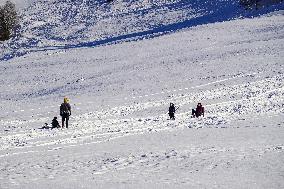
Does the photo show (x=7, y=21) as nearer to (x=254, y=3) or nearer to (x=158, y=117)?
(x=254, y=3)

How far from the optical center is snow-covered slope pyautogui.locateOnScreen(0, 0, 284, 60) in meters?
60.6

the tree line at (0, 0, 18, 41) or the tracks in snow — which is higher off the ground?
the tree line at (0, 0, 18, 41)

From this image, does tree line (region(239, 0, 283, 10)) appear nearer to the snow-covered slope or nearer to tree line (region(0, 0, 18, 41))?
the snow-covered slope

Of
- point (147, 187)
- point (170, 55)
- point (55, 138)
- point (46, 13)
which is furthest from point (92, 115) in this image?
point (46, 13)

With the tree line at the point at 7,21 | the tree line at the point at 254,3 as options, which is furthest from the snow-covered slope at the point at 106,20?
the tree line at the point at 7,21

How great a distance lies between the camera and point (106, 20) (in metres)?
70.6

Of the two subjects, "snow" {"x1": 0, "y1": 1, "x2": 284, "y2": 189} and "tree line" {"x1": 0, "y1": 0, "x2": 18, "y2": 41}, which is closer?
"snow" {"x1": 0, "y1": 1, "x2": 284, "y2": 189}

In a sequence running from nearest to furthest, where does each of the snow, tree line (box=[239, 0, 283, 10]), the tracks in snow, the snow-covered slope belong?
1. the snow
2. the tracks in snow
3. the snow-covered slope
4. tree line (box=[239, 0, 283, 10])

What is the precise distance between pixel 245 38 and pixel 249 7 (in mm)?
18855

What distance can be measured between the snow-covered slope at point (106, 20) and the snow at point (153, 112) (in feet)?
18.6

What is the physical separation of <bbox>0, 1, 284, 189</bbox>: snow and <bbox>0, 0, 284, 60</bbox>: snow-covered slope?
5684 mm

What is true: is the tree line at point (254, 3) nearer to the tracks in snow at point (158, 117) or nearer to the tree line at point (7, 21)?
the tracks in snow at point (158, 117)

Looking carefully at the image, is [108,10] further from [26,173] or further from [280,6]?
[26,173]

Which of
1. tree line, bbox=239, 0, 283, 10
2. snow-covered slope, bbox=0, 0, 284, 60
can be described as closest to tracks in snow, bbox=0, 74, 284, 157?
snow-covered slope, bbox=0, 0, 284, 60
